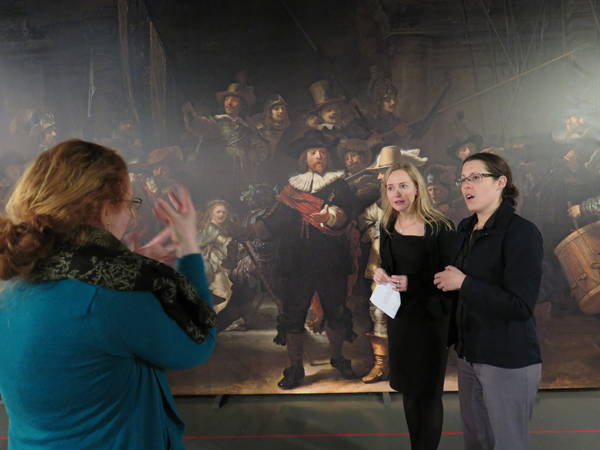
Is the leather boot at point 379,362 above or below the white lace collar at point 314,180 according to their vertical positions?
below

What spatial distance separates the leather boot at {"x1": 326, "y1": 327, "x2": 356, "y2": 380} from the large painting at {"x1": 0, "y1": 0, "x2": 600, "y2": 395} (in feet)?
0.04

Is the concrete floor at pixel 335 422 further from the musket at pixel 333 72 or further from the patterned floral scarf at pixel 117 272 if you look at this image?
the musket at pixel 333 72

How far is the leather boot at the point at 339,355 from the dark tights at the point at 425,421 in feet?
5.52

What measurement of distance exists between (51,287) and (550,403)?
15.1ft

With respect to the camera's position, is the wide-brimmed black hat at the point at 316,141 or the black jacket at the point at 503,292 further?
the wide-brimmed black hat at the point at 316,141

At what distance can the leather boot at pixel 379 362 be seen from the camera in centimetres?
430

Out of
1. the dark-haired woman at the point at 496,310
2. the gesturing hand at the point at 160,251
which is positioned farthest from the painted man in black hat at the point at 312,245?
the gesturing hand at the point at 160,251

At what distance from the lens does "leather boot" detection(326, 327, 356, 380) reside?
4.33 metres

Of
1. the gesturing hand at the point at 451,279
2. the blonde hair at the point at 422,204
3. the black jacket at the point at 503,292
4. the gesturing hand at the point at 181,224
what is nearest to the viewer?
the gesturing hand at the point at 181,224

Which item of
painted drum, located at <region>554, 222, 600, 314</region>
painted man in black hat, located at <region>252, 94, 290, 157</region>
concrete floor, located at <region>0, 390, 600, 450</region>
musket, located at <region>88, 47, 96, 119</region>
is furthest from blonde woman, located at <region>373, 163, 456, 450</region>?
musket, located at <region>88, 47, 96, 119</region>

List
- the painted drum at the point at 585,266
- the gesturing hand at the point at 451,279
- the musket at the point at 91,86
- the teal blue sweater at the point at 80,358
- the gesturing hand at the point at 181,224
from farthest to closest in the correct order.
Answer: the musket at the point at 91,86, the painted drum at the point at 585,266, the gesturing hand at the point at 451,279, the gesturing hand at the point at 181,224, the teal blue sweater at the point at 80,358

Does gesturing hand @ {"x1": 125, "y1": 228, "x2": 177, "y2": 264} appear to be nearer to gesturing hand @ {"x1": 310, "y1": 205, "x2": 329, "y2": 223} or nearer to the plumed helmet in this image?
gesturing hand @ {"x1": 310, "y1": 205, "x2": 329, "y2": 223}

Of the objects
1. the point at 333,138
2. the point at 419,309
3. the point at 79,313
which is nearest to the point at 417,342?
the point at 419,309

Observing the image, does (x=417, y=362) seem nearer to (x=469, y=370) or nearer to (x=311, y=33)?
(x=469, y=370)
